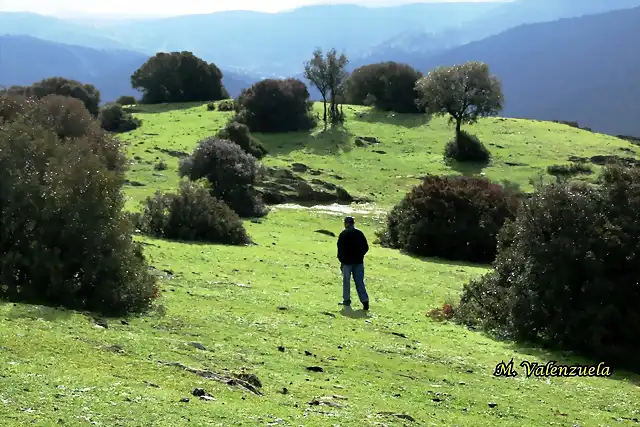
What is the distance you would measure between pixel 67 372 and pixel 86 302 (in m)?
5.36

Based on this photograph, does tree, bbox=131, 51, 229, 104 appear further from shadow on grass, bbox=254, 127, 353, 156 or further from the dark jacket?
the dark jacket

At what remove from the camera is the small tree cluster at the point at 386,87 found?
89.1 meters

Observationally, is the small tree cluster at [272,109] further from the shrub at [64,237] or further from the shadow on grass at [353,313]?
the shrub at [64,237]

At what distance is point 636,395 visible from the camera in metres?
12.9

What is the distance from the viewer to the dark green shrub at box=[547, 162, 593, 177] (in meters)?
62.2

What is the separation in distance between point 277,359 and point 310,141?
2391 inches

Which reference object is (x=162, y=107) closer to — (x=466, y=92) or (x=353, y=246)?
(x=466, y=92)

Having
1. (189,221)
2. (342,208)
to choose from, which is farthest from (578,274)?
(342,208)

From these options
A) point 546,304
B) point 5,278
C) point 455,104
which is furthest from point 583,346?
point 455,104

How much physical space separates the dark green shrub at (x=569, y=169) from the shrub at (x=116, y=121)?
4351cm

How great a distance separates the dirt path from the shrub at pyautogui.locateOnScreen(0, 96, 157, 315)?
102ft

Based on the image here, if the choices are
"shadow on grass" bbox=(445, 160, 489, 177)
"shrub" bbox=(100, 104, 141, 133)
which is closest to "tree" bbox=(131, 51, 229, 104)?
"shrub" bbox=(100, 104, 141, 133)

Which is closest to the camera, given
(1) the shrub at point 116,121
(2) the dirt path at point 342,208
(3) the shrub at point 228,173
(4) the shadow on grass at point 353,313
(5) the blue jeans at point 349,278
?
(4) the shadow on grass at point 353,313

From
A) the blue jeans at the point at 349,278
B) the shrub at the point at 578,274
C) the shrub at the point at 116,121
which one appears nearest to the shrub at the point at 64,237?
the blue jeans at the point at 349,278
